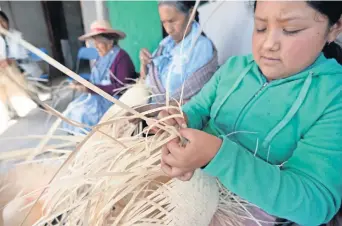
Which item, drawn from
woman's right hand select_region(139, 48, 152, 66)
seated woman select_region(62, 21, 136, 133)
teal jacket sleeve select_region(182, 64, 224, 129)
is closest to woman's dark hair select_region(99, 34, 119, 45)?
seated woman select_region(62, 21, 136, 133)

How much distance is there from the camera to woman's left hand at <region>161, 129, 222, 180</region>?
407 millimetres

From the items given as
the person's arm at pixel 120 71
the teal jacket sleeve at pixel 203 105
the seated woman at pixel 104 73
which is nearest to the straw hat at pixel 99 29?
the seated woman at pixel 104 73

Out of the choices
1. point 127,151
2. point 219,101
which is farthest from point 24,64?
point 219,101

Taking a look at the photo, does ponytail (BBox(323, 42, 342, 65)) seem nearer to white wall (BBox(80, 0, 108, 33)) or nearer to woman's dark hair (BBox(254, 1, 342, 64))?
woman's dark hair (BBox(254, 1, 342, 64))

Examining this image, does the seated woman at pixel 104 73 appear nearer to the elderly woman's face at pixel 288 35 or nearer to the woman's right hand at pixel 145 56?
the woman's right hand at pixel 145 56

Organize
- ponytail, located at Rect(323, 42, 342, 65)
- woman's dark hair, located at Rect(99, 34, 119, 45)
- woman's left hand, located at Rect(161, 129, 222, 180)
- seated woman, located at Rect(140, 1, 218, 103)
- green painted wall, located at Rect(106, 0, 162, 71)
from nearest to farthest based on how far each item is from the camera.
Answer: woman's left hand, located at Rect(161, 129, 222, 180) < ponytail, located at Rect(323, 42, 342, 65) < seated woman, located at Rect(140, 1, 218, 103) < green painted wall, located at Rect(106, 0, 162, 71) < woman's dark hair, located at Rect(99, 34, 119, 45)

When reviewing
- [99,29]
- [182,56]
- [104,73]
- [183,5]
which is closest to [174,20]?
[183,5]

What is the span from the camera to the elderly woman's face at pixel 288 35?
1.38 ft

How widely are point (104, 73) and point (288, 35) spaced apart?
3.05 ft

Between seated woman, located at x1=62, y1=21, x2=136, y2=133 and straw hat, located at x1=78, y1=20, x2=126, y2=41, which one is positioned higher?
straw hat, located at x1=78, y1=20, x2=126, y2=41

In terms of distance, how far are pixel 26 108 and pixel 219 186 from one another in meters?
0.47

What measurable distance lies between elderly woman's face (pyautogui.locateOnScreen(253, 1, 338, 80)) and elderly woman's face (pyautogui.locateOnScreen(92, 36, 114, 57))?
0.81 metres

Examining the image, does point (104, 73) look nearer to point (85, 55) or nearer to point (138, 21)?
point (85, 55)

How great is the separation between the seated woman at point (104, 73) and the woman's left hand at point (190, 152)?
0.81 meters
